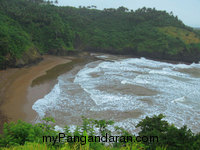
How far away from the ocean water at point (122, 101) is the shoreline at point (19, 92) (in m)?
0.79

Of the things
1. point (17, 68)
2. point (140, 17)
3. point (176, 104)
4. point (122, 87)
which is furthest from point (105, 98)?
point (140, 17)

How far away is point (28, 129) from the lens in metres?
5.90

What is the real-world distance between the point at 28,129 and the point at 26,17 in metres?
37.4

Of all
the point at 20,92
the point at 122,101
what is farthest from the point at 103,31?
the point at 122,101

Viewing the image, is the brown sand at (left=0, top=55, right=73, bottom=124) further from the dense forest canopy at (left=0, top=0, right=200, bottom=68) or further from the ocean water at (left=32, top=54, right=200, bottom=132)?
the dense forest canopy at (left=0, top=0, right=200, bottom=68)

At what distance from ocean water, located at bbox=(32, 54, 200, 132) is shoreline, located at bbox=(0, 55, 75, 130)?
0.79 meters

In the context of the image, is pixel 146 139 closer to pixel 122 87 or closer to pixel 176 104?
pixel 176 104

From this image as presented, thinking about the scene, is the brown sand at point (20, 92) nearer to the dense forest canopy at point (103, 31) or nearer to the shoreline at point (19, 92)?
the shoreline at point (19, 92)

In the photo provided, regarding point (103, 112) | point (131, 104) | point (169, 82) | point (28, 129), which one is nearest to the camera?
point (28, 129)

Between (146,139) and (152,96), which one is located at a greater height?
(146,139)

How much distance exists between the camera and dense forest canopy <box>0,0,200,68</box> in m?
37.8

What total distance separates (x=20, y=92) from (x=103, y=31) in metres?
39.3

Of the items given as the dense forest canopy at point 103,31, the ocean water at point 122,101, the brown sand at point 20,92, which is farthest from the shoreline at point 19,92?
the dense forest canopy at point 103,31

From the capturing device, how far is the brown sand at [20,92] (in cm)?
1276
